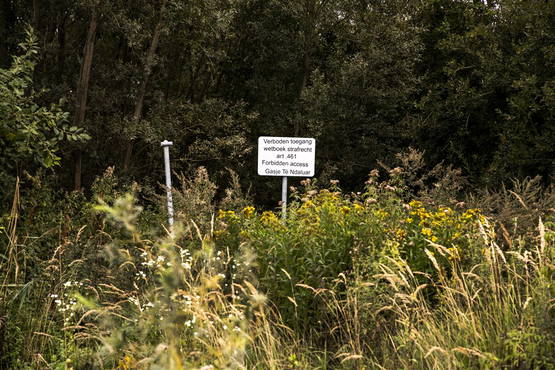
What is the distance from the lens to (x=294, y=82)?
1659 centimetres

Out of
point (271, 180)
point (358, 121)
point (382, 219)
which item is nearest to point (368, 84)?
point (358, 121)

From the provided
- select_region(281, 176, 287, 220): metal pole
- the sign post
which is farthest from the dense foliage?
the sign post

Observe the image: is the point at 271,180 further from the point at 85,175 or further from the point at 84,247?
the point at 84,247

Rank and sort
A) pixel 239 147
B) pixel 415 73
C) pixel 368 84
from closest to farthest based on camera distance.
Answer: pixel 239 147
pixel 368 84
pixel 415 73

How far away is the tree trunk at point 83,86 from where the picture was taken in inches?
456

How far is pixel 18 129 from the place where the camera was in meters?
5.77

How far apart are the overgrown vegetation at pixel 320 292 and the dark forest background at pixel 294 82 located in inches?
233

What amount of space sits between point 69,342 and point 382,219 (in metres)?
2.61

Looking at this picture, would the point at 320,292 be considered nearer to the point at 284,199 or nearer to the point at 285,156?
the point at 284,199

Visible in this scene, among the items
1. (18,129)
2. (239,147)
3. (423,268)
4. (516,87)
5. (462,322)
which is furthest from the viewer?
(239,147)

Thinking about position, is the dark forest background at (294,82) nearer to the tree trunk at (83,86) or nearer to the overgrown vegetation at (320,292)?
the tree trunk at (83,86)

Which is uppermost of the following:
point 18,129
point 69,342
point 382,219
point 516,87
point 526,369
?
point 516,87

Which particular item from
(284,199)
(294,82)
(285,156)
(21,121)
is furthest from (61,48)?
(21,121)

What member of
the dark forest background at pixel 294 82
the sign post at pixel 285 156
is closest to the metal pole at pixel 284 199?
the sign post at pixel 285 156
